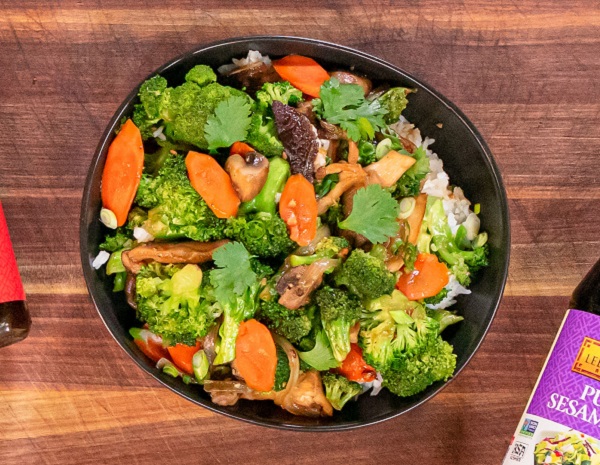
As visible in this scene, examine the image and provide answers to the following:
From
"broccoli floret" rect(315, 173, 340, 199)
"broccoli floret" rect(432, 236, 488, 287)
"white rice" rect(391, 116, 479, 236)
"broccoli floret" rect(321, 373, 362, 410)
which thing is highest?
"white rice" rect(391, 116, 479, 236)

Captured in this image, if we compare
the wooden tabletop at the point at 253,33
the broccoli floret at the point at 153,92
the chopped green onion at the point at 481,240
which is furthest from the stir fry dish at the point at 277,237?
the wooden tabletop at the point at 253,33

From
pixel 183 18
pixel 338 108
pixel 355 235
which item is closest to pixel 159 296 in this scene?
pixel 355 235

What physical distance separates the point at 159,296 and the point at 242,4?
1.22 m

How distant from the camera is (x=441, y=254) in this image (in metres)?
2.31

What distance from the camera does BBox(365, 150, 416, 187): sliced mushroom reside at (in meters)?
2.19

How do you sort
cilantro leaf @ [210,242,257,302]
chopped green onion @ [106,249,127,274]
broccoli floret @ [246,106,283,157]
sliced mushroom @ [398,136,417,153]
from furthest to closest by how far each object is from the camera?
sliced mushroom @ [398,136,417,153] → chopped green onion @ [106,249,127,274] → broccoli floret @ [246,106,283,157] → cilantro leaf @ [210,242,257,302]

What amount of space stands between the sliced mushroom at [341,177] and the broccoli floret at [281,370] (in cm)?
53

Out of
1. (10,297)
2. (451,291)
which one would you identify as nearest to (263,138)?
(451,291)

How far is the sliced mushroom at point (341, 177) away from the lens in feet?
7.03

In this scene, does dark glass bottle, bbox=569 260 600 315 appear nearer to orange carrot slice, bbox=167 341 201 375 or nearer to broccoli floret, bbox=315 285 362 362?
broccoli floret, bbox=315 285 362 362

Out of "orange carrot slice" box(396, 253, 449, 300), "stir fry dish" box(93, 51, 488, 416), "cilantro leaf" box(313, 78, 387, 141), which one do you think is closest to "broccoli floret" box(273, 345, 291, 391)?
"stir fry dish" box(93, 51, 488, 416)

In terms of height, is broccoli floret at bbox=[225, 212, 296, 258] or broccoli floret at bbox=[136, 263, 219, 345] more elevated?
broccoli floret at bbox=[225, 212, 296, 258]

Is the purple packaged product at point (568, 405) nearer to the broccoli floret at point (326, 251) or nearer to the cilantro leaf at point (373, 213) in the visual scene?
the cilantro leaf at point (373, 213)

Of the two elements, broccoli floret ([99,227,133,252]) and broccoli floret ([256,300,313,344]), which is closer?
broccoli floret ([256,300,313,344])
